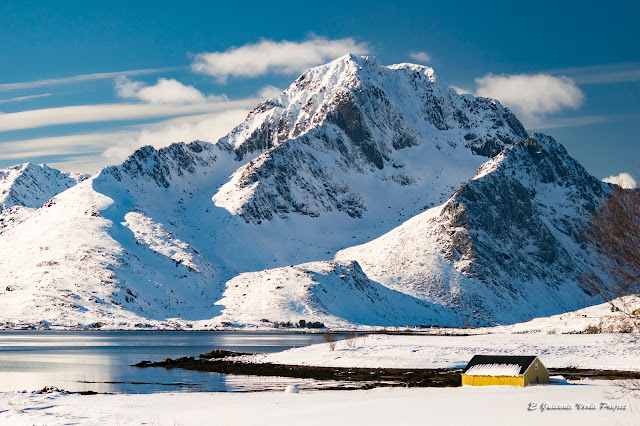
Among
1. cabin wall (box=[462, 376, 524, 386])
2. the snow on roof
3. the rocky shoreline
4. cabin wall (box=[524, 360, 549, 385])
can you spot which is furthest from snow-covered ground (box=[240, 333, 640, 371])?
cabin wall (box=[462, 376, 524, 386])

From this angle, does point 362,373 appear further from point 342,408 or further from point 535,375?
point 342,408

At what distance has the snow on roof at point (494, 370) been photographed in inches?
2106

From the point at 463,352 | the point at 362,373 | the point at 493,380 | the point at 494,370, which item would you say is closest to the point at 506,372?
the point at 494,370

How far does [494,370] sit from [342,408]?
56.9 ft

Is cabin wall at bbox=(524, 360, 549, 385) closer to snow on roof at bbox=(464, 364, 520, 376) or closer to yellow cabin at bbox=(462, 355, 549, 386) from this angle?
yellow cabin at bbox=(462, 355, 549, 386)

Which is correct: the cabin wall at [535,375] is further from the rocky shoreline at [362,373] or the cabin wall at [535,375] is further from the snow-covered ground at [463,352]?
the snow-covered ground at [463,352]

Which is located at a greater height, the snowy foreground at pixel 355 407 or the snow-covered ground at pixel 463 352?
the snow-covered ground at pixel 463 352

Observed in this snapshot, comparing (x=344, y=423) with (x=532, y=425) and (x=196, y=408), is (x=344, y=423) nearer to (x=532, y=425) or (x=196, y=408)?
(x=532, y=425)

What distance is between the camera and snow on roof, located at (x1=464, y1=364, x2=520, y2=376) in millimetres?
53500

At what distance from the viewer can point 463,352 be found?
89750 mm

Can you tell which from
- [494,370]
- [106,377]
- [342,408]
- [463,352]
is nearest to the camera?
[342,408]

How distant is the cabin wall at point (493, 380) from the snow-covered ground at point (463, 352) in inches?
1046

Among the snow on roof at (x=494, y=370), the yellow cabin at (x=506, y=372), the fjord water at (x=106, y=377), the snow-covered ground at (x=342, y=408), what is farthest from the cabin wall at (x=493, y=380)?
the fjord water at (x=106, y=377)

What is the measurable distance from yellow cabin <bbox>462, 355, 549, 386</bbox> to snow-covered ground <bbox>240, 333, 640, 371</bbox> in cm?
2470
